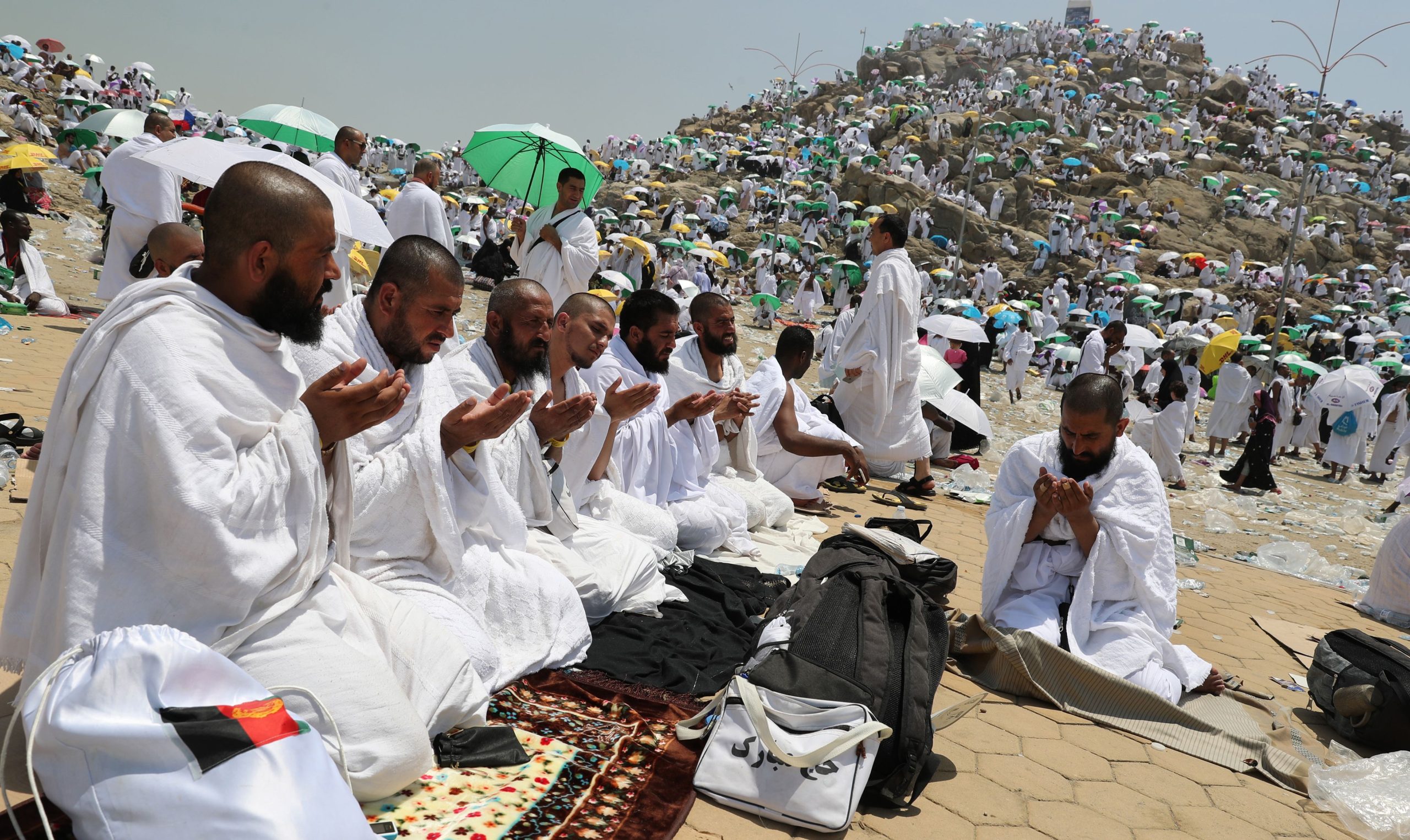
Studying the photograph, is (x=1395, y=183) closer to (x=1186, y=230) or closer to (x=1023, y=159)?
Result: (x=1186, y=230)

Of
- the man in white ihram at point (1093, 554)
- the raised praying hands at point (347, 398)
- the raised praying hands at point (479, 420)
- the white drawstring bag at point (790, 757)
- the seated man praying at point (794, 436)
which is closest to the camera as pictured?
the raised praying hands at point (347, 398)

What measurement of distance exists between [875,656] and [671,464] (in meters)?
2.28

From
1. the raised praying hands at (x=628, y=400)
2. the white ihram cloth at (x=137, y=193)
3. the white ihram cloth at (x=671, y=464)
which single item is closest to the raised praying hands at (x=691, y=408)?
the white ihram cloth at (x=671, y=464)

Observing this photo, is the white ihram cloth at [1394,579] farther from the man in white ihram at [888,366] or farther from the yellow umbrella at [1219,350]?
the yellow umbrella at [1219,350]

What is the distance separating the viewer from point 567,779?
2674 mm

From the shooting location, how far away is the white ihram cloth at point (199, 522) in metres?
2.04

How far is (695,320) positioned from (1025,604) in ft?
8.65

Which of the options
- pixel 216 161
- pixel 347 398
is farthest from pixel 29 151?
pixel 347 398

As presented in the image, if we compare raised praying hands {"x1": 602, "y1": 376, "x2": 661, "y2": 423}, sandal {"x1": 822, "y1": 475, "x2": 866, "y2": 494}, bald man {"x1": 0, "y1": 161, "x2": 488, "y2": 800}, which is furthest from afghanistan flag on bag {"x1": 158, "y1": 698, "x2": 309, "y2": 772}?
sandal {"x1": 822, "y1": 475, "x2": 866, "y2": 494}

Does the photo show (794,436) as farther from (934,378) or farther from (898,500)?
(934,378)

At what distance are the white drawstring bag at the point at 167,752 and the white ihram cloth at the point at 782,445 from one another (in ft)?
16.1

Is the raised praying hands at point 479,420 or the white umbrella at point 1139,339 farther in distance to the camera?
the white umbrella at point 1139,339

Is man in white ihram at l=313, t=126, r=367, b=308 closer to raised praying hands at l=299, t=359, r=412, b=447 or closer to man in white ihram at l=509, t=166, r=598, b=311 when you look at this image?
man in white ihram at l=509, t=166, r=598, b=311

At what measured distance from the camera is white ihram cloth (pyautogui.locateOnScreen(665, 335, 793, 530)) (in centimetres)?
584
